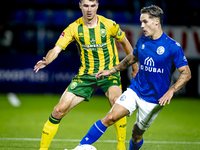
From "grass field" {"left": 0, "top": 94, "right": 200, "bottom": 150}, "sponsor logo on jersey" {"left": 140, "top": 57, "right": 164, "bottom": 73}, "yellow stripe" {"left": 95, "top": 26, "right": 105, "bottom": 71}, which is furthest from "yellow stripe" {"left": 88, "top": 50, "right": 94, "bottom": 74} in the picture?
"grass field" {"left": 0, "top": 94, "right": 200, "bottom": 150}

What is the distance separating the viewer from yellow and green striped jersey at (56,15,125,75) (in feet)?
16.2

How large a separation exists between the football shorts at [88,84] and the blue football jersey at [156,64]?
74 centimetres

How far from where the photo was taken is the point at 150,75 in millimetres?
4207

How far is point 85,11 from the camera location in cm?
482

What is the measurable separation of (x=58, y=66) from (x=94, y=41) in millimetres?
6656

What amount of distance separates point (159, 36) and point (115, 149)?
1.93 metres

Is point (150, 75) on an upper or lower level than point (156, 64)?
lower

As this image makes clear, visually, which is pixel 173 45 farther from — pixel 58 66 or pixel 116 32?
pixel 58 66

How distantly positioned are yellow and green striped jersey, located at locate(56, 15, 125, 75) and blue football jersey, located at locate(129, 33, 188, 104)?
0.78m

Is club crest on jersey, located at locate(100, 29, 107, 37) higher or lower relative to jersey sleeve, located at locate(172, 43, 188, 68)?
lower

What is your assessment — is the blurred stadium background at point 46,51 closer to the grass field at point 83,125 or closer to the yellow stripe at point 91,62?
the grass field at point 83,125

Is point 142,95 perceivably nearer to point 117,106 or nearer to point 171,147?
point 117,106

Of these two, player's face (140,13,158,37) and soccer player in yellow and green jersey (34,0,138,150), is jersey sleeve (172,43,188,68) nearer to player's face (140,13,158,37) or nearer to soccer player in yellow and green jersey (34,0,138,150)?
player's face (140,13,158,37)

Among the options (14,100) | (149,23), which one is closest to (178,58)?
(149,23)
